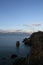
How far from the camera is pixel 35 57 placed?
27.8m

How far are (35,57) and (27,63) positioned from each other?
2.75 meters

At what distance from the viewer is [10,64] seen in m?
34.9

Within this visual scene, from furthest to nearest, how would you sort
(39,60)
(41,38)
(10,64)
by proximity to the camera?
(41,38) < (10,64) < (39,60)

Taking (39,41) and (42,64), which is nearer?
(42,64)

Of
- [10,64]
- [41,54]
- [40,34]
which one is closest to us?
[41,54]

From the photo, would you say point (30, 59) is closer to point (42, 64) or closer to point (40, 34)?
point (42, 64)

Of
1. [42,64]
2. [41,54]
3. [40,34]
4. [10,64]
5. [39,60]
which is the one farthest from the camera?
[40,34]

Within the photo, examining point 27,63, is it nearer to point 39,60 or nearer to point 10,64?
point 39,60

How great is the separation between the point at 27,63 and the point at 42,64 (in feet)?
10.5

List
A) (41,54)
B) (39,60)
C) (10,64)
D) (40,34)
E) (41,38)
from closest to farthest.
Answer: (39,60) < (41,54) < (10,64) < (41,38) < (40,34)

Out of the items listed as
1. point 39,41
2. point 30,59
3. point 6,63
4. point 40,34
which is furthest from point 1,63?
point 40,34

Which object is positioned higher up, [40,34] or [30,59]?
[40,34]

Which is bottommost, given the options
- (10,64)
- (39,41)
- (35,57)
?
(10,64)

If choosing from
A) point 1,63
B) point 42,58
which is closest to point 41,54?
point 42,58
